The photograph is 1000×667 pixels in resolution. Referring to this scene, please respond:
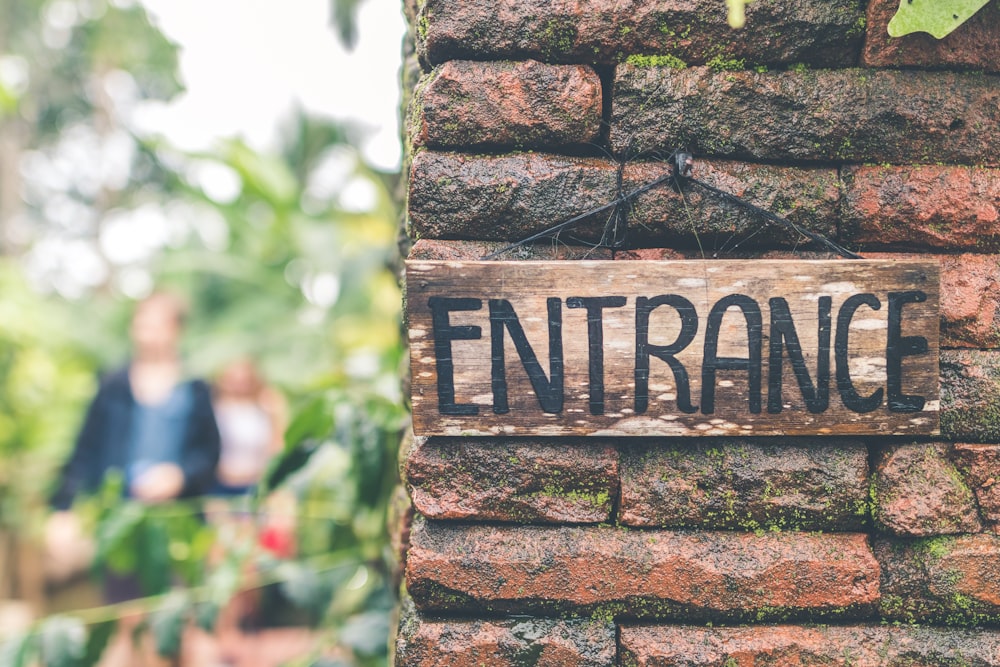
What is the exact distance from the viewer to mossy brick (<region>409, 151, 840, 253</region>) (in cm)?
119

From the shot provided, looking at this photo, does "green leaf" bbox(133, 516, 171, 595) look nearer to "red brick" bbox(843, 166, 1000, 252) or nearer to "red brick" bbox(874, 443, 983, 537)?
"red brick" bbox(874, 443, 983, 537)

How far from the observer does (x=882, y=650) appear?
3.83 feet

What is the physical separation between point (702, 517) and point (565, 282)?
49 centimetres

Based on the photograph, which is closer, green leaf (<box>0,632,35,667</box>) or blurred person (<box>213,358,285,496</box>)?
green leaf (<box>0,632,35,667</box>)

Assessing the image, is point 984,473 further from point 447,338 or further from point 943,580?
point 447,338

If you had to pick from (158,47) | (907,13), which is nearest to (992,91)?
(907,13)

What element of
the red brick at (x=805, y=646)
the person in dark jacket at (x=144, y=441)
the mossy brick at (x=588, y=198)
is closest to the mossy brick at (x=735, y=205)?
the mossy brick at (x=588, y=198)

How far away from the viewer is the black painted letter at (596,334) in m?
1.12

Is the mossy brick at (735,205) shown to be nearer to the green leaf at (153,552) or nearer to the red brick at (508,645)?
the red brick at (508,645)

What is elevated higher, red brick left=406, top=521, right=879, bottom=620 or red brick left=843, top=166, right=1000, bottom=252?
red brick left=843, top=166, right=1000, bottom=252

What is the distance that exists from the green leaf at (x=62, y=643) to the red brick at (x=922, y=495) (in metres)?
1.92

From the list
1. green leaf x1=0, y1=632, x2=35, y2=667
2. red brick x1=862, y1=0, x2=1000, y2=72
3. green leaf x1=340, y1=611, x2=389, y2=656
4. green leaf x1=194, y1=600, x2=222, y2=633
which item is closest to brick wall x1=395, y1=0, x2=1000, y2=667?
red brick x1=862, y1=0, x2=1000, y2=72

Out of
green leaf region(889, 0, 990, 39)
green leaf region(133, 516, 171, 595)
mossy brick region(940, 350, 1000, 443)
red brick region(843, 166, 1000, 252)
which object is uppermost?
green leaf region(889, 0, 990, 39)

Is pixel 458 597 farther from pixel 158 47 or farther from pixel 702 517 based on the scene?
pixel 158 47
